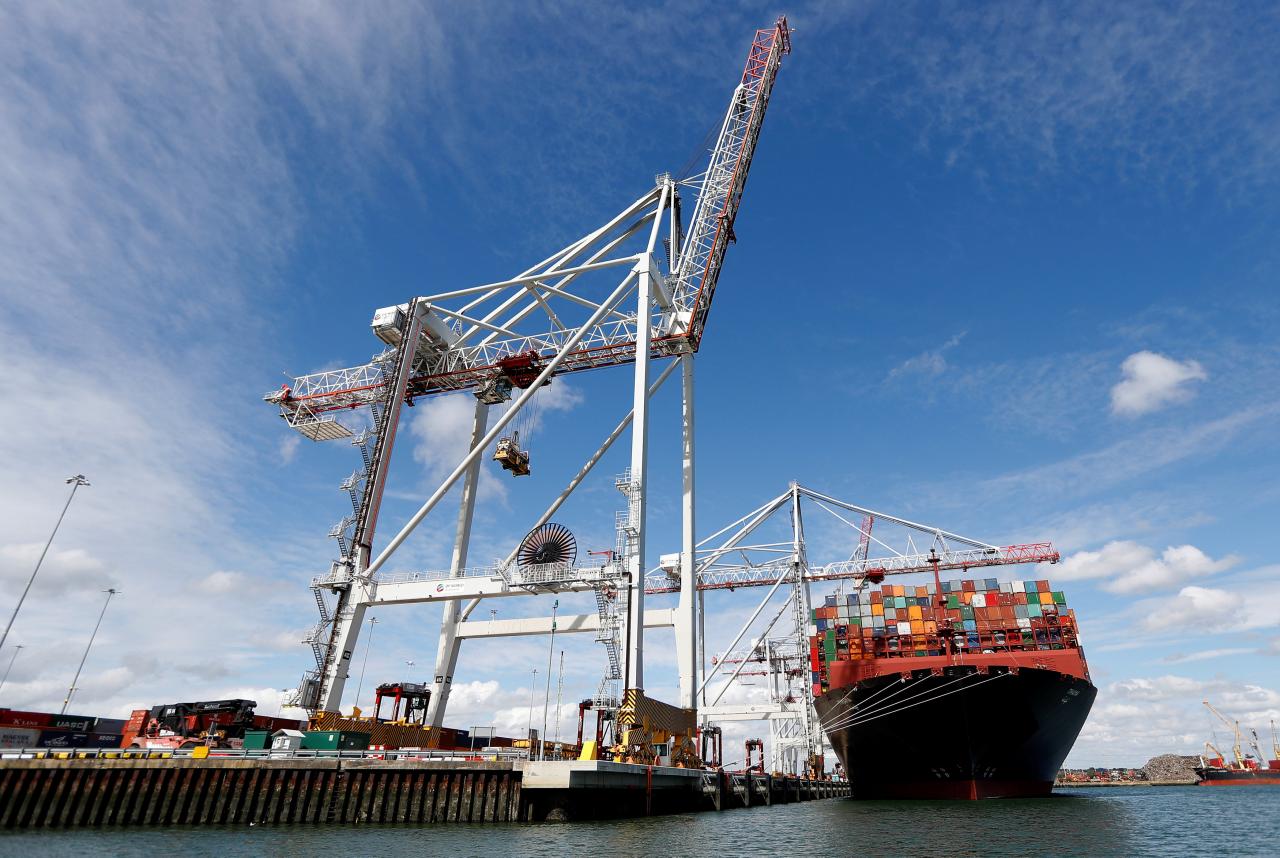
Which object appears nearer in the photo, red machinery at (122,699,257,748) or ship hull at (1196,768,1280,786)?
red machinery at (122,699,257,748)

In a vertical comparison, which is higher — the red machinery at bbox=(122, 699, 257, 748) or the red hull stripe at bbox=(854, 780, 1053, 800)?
the red machinery at bbox=(122, 699, 257, 748)

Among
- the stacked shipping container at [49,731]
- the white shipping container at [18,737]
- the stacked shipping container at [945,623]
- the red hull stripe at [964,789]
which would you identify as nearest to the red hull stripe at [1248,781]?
the stacked shipping container at [945,623]

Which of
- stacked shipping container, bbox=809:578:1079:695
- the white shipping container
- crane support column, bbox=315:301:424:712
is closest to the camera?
crane support column, bbox=315:301:424:712

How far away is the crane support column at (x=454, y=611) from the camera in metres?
35.7


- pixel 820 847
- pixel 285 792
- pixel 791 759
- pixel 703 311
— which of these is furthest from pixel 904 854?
pixel 791 759

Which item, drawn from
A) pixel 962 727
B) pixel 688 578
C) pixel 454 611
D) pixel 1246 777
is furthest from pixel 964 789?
pixel 1246 777

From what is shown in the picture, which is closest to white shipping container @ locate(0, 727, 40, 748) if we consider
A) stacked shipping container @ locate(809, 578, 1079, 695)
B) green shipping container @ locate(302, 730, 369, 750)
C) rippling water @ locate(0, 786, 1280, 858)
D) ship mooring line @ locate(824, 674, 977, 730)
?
rippling water @ locate(0, 786, 1280, 858)

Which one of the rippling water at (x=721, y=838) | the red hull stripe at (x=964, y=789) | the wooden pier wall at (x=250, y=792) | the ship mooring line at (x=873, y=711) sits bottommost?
the rippling water at (x=721, y=838)

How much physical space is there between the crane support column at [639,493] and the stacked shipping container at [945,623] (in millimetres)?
21551

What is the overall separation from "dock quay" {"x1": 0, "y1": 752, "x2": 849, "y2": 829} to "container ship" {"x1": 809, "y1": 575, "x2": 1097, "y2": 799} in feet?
59.8

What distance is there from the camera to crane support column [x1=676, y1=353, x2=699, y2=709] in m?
33.7

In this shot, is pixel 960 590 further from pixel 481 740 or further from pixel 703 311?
pixel 481 740

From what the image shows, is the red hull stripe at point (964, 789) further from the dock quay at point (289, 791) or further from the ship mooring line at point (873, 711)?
the dock quay at point (289, 791)

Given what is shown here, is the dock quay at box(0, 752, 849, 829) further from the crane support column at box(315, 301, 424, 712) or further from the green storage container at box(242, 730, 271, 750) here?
the crane support column at box(315, 301, 424, 712)
